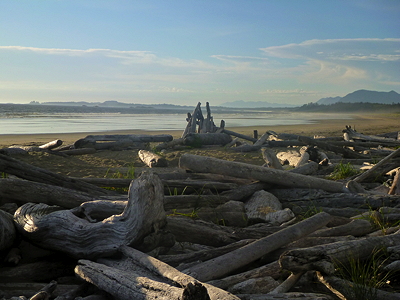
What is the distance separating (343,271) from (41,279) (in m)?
2.55

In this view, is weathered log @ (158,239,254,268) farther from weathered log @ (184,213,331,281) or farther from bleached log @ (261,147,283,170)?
bleached log @ (261,147,283,170)

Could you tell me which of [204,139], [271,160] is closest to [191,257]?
[271,160]

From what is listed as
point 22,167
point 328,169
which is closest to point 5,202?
point 22,167

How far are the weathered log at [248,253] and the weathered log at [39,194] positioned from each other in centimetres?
183

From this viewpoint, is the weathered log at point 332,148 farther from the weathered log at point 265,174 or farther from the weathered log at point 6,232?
the weathered log at point 6,232

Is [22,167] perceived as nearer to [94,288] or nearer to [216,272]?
[94,288]

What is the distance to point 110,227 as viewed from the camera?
9.91 ft

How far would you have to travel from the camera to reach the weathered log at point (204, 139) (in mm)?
13320

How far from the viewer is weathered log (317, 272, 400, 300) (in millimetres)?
2619

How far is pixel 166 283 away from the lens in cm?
238

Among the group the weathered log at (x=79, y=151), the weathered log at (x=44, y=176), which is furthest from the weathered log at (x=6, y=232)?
the weathered log at (x=79, y=151)

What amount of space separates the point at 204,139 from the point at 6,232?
10.7 meters

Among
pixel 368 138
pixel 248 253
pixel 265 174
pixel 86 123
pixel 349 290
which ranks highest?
pixel 86 123

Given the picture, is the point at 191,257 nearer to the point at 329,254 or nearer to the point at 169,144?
the point at 329,254
